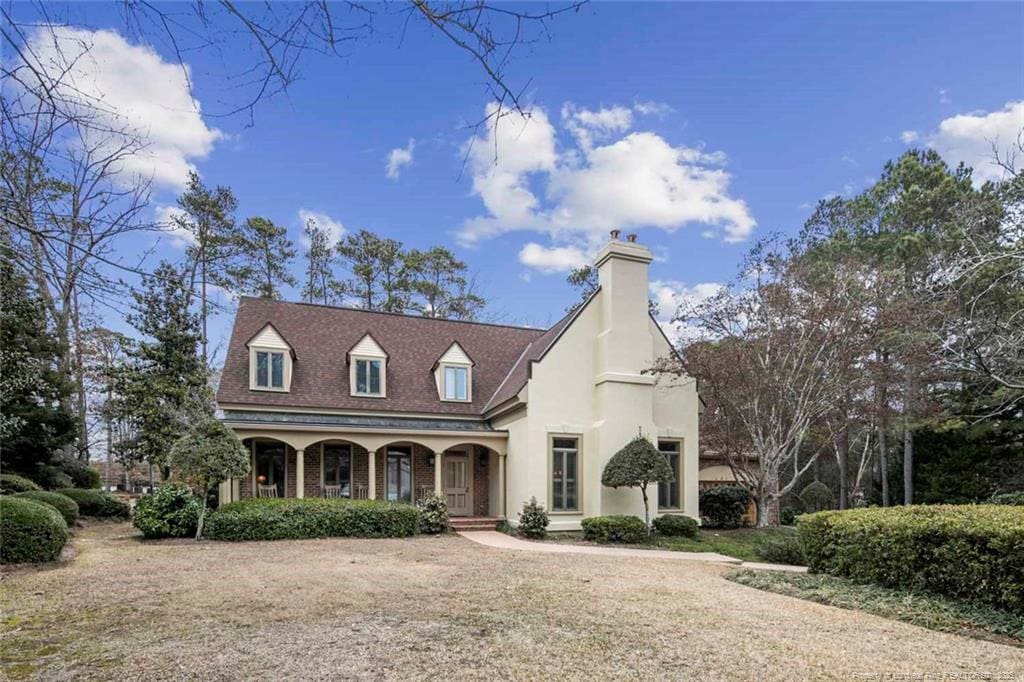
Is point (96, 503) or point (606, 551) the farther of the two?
point (96, 503)

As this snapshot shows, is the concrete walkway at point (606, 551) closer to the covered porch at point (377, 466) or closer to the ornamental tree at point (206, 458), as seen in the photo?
the covered porch at point (377, 466)

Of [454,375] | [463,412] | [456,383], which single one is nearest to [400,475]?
[463,412]

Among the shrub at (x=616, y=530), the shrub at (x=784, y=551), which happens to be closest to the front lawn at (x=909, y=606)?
the shrub at (x=784, y=551)

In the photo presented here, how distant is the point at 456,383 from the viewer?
19531 millimetres

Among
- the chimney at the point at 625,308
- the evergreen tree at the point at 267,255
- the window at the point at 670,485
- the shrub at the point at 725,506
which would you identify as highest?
the evergreen tree at the point at 267,255

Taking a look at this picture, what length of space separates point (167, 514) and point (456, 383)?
9006 millimetres

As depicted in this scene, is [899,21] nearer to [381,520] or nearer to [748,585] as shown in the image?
[748,585]

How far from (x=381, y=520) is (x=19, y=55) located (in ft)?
44.2

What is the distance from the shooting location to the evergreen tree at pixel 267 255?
2862 cm

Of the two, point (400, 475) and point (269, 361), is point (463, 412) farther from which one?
point (269, 361)

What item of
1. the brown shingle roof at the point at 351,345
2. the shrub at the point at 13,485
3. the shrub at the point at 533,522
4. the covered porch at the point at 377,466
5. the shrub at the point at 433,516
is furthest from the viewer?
the brown shingle roof at the point at 351,345

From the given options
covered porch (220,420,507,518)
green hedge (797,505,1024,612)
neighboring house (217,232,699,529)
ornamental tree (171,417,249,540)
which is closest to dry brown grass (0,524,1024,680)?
green hedge (797,505,1024,612)

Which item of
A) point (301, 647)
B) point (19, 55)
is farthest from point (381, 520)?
point (19, 55)

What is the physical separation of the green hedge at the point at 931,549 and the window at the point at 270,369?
1484 cm
